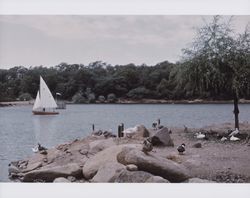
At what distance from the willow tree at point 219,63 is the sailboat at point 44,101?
1.29 metres

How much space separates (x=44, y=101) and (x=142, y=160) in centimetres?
101

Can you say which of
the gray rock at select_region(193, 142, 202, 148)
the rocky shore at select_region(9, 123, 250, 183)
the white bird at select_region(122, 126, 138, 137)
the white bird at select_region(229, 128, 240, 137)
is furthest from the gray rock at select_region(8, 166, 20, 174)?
the white bird at select_region(229, 128, 240, 137)

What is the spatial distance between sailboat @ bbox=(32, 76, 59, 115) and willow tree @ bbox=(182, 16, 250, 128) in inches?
50.6

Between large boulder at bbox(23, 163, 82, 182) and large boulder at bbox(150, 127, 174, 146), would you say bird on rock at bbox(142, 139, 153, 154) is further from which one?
large boulder at bbox(23, 163, 82, 182)

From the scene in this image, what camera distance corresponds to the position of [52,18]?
4.67 meters

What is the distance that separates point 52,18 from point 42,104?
30.4 inches

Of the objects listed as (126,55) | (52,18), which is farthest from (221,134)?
(52,18)

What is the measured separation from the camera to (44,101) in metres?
4.85

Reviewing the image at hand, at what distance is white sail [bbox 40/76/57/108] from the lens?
4840mm

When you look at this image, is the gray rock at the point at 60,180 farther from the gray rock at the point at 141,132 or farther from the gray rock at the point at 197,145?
the gray rock at the point at 197,145

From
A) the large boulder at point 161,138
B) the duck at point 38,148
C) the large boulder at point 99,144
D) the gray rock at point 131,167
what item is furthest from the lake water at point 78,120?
the gray rock at point 131,167

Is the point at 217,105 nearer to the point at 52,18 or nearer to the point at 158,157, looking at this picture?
the point at 158,157

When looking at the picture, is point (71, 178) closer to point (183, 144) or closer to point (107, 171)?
point (107, 171)

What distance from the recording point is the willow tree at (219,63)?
5.22 meters
